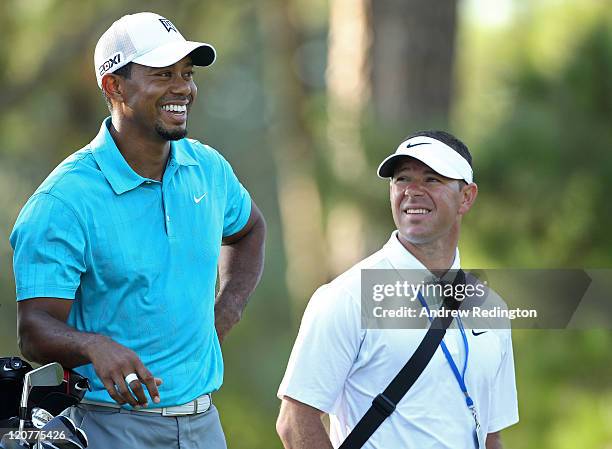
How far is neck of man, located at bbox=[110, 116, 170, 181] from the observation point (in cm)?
350

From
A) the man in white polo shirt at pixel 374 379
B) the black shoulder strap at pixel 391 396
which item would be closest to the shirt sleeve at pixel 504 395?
the man in white polo shirt at pixel 374 379

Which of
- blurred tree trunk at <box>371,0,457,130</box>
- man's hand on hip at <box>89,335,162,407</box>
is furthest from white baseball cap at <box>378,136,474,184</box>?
blurred tree trunk at <box>371,0,457,130</box>

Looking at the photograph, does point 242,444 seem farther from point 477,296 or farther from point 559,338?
point 477,296

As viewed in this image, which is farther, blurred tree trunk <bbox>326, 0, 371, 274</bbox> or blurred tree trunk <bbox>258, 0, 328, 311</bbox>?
blurred tree trunk <bbox>258, 0, 328, 311</bbox>

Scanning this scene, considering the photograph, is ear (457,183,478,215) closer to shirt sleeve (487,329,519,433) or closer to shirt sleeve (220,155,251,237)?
shirt sleeve (487,329,519,433)

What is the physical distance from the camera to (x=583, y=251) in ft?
28.1

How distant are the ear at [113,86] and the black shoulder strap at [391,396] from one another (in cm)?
113

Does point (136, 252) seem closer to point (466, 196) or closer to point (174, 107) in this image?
point (174, 107)

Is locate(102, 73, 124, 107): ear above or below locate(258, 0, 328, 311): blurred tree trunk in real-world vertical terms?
below

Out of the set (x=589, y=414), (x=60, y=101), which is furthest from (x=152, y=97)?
(x=60, y=101)

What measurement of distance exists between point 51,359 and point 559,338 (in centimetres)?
631

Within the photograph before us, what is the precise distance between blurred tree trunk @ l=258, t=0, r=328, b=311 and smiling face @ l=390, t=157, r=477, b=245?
323 inches

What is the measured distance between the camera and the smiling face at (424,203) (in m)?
3.62

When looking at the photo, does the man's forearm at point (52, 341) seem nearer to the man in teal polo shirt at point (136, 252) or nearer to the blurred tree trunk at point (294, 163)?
the man in teal polo shirt at point (136, 252)
